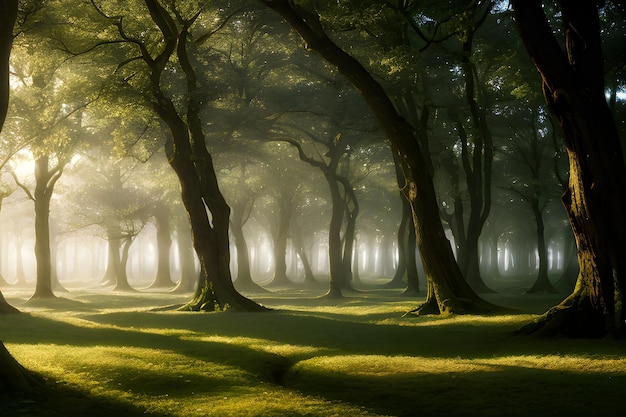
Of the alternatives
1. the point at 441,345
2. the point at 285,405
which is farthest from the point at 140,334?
the point at 285,405

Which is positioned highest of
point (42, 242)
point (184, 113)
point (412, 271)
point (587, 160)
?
point (184, 113)

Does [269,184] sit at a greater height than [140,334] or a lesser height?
greater

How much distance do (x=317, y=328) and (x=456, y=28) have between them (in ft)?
34.8

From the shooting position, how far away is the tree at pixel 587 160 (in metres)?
12.2

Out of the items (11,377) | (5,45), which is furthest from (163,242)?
(11,377)

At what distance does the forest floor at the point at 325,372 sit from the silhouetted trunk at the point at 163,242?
3546 centimetres

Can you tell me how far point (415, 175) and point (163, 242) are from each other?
38.2m

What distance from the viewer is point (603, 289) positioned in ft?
40.6

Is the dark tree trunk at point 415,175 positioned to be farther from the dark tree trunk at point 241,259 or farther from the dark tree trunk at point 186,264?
the dark tree trunk at point 186,264

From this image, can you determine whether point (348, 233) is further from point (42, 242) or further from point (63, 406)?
point (63, 406)

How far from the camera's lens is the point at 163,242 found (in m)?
54.4

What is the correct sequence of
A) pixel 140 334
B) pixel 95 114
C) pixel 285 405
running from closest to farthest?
pixel 285 405
pixel 140 334
pixel 95 114

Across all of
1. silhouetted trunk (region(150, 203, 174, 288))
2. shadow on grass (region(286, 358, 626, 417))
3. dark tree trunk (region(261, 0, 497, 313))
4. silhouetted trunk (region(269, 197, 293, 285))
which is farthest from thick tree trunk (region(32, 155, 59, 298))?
shadow on grass (region(286, 358, 626, 417))

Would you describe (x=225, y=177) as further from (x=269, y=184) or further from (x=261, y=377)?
(x=261, y=377)
